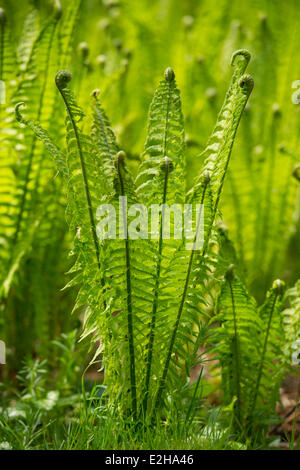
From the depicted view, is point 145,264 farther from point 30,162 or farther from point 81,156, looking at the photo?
point 30,162

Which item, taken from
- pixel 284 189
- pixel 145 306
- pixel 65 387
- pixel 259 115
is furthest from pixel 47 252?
pixel 259 115

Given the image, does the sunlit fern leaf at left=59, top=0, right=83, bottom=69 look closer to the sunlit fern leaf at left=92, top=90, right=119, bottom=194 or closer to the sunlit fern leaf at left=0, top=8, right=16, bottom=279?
the sunlit fern leaf at left=0, top=8, right=16, bottom=279

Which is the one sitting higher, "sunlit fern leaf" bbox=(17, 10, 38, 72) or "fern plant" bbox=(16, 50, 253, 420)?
"sunlit fern leaf" bbox=(17, 10, 38, 72)

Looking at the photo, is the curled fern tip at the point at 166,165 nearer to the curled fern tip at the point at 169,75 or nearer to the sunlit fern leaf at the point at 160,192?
the sunlit fern leaf at the point at 160,192

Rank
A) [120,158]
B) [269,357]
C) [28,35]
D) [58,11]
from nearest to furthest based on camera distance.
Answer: [120,158] < [269,357] < [58,11] < [28,35]

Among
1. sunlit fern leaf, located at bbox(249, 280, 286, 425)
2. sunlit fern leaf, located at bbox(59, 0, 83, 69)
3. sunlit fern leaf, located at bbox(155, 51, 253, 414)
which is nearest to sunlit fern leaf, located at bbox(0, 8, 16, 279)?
sunlit fern leaf, located at bbox(59, 0, 83, 69)

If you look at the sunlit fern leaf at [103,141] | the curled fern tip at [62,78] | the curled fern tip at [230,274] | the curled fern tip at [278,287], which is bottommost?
the curled fern tip at [278,287]

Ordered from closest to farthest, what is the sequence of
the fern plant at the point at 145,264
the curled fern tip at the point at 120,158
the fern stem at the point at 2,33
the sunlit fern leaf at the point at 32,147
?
the curled fern tip at the point at 120,158, the fern plant at the point at 145,264, the fern stem at the point at 2,33, the sunlit fern leaf at the point at 32,147

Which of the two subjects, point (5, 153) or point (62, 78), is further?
point (5, 153)

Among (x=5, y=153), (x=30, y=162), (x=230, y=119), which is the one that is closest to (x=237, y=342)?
(x=230, y=119)

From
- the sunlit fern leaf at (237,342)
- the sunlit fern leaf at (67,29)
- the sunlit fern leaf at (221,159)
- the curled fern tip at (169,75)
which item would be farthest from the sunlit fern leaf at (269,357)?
the sunlit fern leaf at (67,29)

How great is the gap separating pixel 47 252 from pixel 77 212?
81cm

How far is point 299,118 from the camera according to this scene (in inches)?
96.4

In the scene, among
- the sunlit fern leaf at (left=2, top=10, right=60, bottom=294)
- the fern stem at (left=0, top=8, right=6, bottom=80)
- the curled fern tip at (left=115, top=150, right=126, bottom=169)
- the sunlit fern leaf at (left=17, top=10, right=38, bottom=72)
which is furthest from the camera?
the sunlit fern leaf at (left=17, top=10, right=38, bottom=72)
